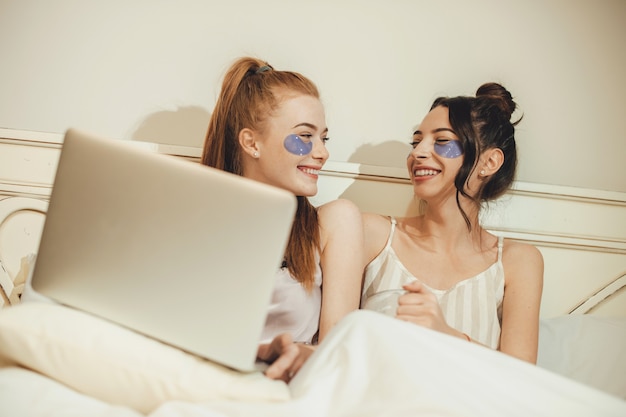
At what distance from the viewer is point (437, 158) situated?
144 cm

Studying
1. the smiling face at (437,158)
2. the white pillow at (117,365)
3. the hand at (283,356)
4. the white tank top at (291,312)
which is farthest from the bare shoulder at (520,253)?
the white pillow at (117,365)

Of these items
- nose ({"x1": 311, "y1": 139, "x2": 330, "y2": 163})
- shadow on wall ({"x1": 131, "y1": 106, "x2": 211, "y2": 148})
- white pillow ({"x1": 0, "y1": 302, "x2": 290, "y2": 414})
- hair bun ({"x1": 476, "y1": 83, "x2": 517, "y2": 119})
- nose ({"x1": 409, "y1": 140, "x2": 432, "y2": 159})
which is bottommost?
white pillow ({"x1": 0, "y1": 302, "x2": 290, "y2": 414})

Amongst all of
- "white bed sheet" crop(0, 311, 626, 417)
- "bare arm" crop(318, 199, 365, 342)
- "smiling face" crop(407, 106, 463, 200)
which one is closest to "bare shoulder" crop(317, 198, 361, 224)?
"bare arm" crop(318, 199, 365, 342)

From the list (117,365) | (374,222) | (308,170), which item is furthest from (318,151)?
(117,365)

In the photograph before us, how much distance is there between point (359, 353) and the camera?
803 mm

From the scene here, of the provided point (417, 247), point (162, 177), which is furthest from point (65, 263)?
point (417, 247)

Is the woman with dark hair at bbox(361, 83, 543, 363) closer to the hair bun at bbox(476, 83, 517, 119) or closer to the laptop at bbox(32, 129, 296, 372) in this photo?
the hair bun at bbox(476, 83, 517, 119)

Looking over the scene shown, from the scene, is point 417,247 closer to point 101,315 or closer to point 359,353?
point 359,353

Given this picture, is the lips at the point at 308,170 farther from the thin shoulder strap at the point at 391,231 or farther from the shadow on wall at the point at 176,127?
the shadow on wall at the point at 176,127

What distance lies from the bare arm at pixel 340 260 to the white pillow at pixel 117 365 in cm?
52

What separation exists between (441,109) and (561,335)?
2.35 ft

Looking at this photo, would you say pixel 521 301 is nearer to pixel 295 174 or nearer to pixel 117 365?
pixel 295 174

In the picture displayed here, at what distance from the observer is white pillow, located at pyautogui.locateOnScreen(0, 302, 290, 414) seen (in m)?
0.75

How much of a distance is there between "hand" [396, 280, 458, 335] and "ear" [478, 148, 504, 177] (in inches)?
20.7
